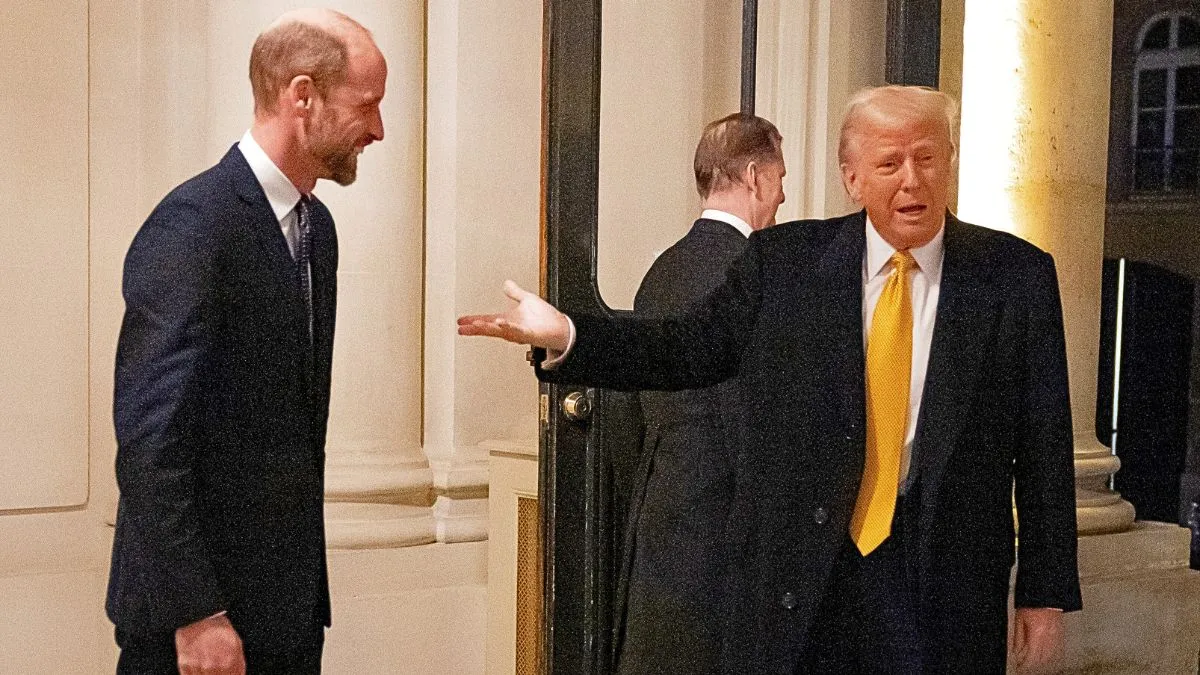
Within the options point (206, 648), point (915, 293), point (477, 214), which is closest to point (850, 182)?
point (915, 293)

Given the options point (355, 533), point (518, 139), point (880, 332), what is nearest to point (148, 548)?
point (880, 332)

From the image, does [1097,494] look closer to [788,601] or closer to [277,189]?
[788,601]

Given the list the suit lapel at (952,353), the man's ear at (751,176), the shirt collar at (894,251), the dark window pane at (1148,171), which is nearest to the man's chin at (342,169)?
the man's ear at (751,176)

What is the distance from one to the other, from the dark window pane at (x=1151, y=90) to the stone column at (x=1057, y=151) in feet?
0.25

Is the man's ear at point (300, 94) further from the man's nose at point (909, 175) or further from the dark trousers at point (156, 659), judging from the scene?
the man's nose at point (909, 175)

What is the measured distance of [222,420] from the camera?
2.96 meters

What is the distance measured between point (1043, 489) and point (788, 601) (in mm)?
499

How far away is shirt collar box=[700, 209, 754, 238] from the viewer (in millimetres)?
3234

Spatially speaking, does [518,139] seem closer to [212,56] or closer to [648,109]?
[212,56]

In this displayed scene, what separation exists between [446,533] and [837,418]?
1.95m

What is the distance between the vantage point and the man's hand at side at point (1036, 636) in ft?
9.47

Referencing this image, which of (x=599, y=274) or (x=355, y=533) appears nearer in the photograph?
(x=599, y=274)

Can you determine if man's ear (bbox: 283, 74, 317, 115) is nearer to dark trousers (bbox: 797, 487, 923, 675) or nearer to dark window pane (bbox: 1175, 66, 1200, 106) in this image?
dark trousers (bbox: 797, 487, 923, 675)

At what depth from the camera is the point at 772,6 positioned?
339 centimetres
